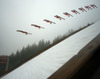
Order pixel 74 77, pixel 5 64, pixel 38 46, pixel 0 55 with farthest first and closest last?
pixel 38 46
pixel 5 64
pixel 0 55
pixel 74 77

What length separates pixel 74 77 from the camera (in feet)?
0.54

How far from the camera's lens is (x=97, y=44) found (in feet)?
0.71

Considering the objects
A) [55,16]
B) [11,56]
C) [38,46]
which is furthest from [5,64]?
[55,16]

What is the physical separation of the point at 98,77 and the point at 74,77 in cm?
7

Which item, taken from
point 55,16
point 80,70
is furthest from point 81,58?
point 55,16

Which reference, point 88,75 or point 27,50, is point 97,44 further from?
point 27,50

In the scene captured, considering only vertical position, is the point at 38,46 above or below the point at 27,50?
above

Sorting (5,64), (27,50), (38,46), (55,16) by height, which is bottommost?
(5,64)

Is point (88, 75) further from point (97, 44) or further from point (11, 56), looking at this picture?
point (11, 56)

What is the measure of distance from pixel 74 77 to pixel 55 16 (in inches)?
150

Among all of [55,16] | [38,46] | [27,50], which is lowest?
[27,50]

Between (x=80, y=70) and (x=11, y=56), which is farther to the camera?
(x=11, y=56)

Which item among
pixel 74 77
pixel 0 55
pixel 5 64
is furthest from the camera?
pixel 5 64

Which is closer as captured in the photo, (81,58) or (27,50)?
(81,58)
